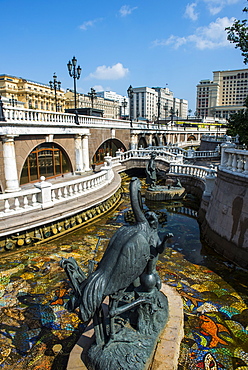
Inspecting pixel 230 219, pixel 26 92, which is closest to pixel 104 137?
pixel 230 219

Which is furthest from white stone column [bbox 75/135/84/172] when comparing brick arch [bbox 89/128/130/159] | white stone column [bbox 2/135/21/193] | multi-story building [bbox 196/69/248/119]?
multi-story building [bbox 196/69/248/119]

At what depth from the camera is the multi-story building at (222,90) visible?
12744 cm

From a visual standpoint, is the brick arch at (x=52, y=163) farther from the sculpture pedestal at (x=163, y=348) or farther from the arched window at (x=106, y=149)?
the sculpture pedestal at (x=163, y=348)

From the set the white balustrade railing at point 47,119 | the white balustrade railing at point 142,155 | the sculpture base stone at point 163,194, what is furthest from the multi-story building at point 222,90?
the sculpture base stone at point 163,194

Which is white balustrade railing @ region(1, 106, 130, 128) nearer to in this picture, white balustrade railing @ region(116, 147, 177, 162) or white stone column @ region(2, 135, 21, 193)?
white stone column @ region(2, 135, 21, 193)

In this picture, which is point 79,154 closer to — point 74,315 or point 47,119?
point 47,119

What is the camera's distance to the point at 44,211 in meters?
9.05

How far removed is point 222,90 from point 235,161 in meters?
141

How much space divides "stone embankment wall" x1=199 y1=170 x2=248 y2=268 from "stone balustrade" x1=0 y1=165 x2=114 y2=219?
5513mm

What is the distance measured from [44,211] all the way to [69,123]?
9.80 meters

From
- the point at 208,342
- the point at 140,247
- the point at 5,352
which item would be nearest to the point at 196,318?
the point at 208,342

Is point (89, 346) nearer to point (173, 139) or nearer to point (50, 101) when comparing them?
point (173, 139)

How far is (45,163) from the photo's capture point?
16688 mm

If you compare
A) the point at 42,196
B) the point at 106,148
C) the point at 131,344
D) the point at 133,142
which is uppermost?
the point at 133,142
